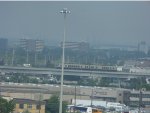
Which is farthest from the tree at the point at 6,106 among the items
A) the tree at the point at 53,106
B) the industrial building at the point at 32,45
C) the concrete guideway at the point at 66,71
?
the industrial building at the point at 32,45

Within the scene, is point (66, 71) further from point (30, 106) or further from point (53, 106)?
point (30, 106)

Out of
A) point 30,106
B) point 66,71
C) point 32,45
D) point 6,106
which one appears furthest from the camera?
point 32,45

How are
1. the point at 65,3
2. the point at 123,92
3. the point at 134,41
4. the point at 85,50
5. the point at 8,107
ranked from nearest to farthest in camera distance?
the point at 8,107
the point at 123,92
the point at 85,50
the point at 134,41
the point at 65,3

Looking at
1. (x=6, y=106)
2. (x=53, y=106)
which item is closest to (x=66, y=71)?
(x=53, y=106)

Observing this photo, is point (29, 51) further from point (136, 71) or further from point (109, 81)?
point (109, 81)

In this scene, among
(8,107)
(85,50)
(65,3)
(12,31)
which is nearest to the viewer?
(8,107)

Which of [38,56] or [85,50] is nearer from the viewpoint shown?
[38,56]

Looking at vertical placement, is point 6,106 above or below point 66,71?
below

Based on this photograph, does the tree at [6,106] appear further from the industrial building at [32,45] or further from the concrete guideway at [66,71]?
the industrial building at [32,45]

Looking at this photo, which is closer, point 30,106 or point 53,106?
point 30,106

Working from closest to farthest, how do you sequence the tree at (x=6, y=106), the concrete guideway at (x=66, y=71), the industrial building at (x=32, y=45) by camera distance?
the tree at (x=6, y=106)
the concrete guideway at (x=66, y=71)
the industrial building at (x=32, y=45)

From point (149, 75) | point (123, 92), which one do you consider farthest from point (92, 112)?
point (149, 75)
